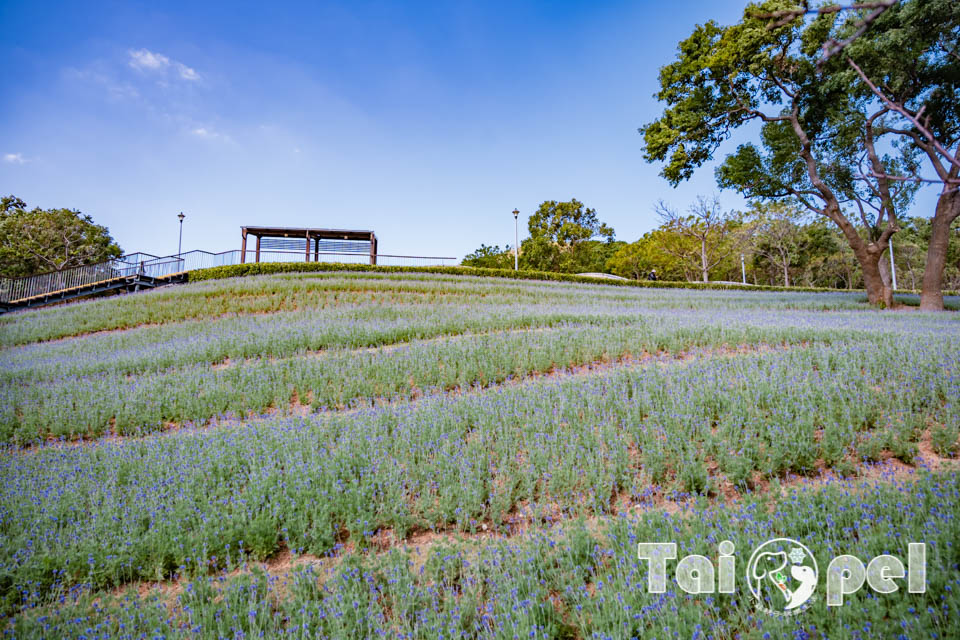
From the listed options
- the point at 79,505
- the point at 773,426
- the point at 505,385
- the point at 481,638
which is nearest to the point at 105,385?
the point at 79,505

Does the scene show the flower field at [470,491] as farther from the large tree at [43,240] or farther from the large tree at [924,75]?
the large tree at [43,240]

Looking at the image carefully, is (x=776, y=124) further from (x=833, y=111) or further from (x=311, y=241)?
(x=311, y=241)

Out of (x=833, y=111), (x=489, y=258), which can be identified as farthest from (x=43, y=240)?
(x=833, y=111)

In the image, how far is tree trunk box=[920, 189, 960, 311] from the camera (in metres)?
13.5

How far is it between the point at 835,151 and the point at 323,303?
19799mm

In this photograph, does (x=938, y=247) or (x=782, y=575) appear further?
(x=938, y=247)

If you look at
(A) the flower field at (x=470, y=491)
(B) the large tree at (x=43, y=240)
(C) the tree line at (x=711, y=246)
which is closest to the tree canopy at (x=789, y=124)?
(A) the flower field at (x=470, y=491)

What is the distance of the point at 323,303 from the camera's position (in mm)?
15789

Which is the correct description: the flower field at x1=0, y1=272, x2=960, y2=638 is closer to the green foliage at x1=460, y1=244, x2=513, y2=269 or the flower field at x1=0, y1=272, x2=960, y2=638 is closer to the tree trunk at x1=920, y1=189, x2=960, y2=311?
the tree trunk at x1=920, y1=189, x2=960, y2=311

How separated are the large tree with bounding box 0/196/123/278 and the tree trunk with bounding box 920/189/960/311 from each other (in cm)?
5094

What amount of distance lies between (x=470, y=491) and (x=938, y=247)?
18.3 metres

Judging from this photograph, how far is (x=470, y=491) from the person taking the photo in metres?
3.62

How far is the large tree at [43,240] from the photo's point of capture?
113ft

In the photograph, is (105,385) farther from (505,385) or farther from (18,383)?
(505,385)
